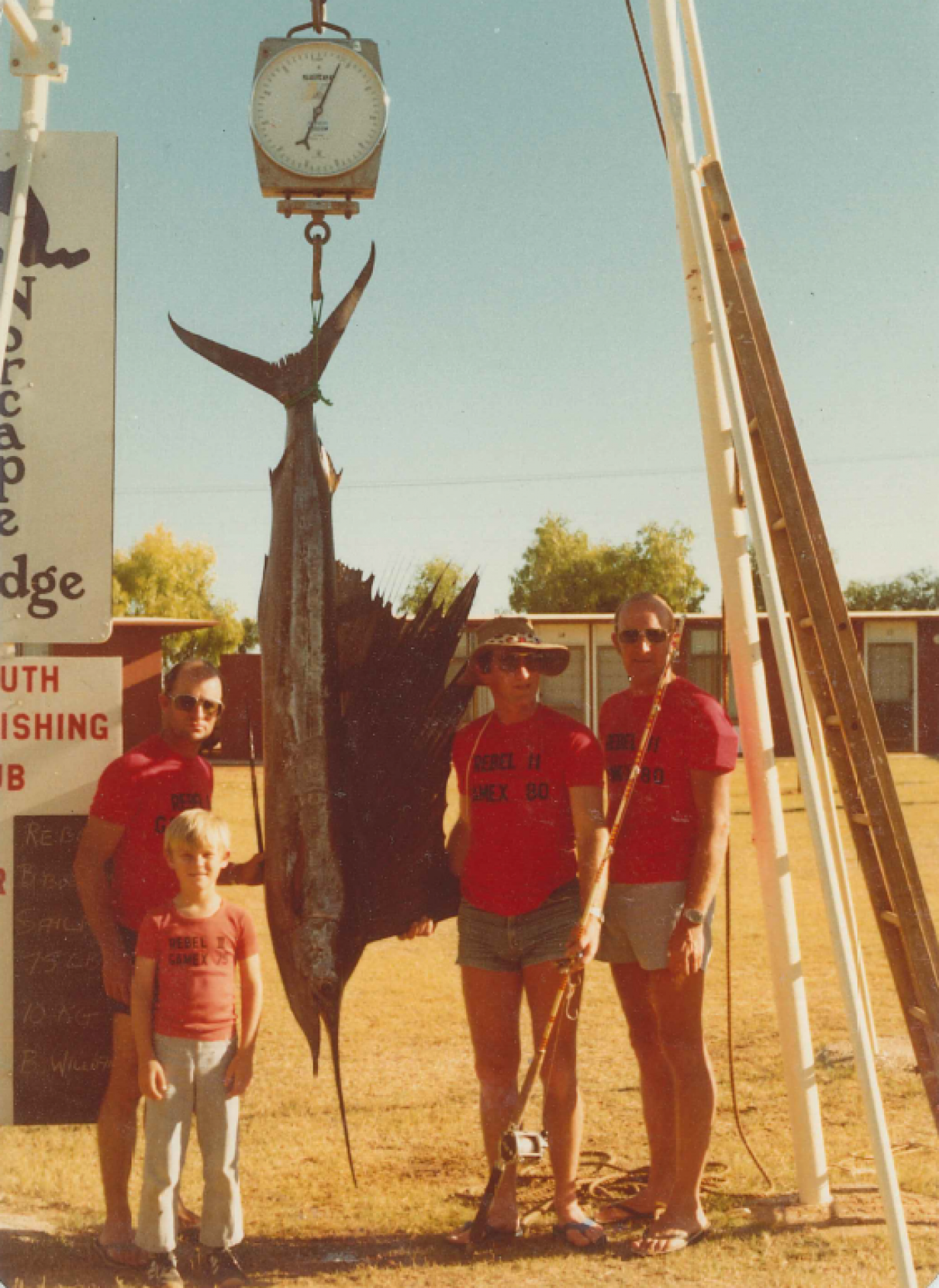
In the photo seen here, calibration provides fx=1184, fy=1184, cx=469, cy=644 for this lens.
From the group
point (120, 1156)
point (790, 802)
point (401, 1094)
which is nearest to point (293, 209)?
point (120, 1156)

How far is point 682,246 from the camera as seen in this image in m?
2.96

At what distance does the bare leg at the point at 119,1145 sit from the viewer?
8.61 ft

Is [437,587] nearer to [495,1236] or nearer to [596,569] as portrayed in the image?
[495,1236]

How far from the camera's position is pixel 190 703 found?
101 inches

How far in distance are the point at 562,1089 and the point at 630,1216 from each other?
0.47m

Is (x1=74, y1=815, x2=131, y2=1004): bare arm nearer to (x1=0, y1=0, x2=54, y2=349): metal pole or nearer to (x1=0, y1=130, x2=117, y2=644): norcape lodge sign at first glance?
(x1=0, y1=130, x2=117, y2=644): norcape lodge sign

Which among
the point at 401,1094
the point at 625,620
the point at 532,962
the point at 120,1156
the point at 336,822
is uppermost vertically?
the point at 625,620

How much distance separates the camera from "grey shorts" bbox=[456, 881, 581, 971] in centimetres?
262

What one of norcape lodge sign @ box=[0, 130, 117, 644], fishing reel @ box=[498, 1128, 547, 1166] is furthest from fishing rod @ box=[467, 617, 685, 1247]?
norcape lodge sign @ box=[0, 130, 117, 644]

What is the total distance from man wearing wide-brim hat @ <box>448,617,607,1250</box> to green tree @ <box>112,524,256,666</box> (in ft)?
6.83

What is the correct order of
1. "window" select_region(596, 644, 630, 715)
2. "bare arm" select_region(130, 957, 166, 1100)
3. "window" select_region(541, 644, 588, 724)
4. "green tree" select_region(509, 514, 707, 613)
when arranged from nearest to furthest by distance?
1. "bare arm" select_region(130, 957, 166, 1100)
2. "green tree" select_region(509, 514, 707, 613)
3. "window" select_region(541, 644, 588, 724)
4. "window" select_region(596, 644, 630, 715)

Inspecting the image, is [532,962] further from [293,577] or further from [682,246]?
[682,246]

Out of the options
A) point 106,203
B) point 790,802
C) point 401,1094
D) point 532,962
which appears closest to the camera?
point 532,962

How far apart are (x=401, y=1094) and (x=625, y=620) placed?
2.04m
